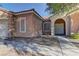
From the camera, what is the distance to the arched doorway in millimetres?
5238

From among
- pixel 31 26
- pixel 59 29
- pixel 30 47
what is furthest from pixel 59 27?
pixel 30 47

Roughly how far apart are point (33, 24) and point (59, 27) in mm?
493

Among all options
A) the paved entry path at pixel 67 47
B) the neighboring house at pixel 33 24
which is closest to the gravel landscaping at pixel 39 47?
the paved entry path at pixel 67 47

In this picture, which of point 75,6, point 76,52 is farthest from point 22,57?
point 75,6

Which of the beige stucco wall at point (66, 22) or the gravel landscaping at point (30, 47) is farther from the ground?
the beige stucco wall at point (66, 22)

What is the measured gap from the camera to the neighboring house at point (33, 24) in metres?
5.23

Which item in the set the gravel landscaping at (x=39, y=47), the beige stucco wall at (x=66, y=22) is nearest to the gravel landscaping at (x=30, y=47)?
the gravel landscaping at (x=39, y=47)

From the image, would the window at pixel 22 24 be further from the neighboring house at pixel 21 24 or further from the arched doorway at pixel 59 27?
the arched doorway at pixel 59 27

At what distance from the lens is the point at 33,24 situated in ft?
17.3

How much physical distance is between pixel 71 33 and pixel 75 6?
0.51 metres

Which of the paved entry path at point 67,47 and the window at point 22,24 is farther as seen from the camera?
the window at point 22,24

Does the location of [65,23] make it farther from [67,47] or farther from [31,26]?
[31,26]

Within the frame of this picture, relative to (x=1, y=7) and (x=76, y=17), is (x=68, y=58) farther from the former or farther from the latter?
(x=1, y=7)

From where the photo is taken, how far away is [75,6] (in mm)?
5180
